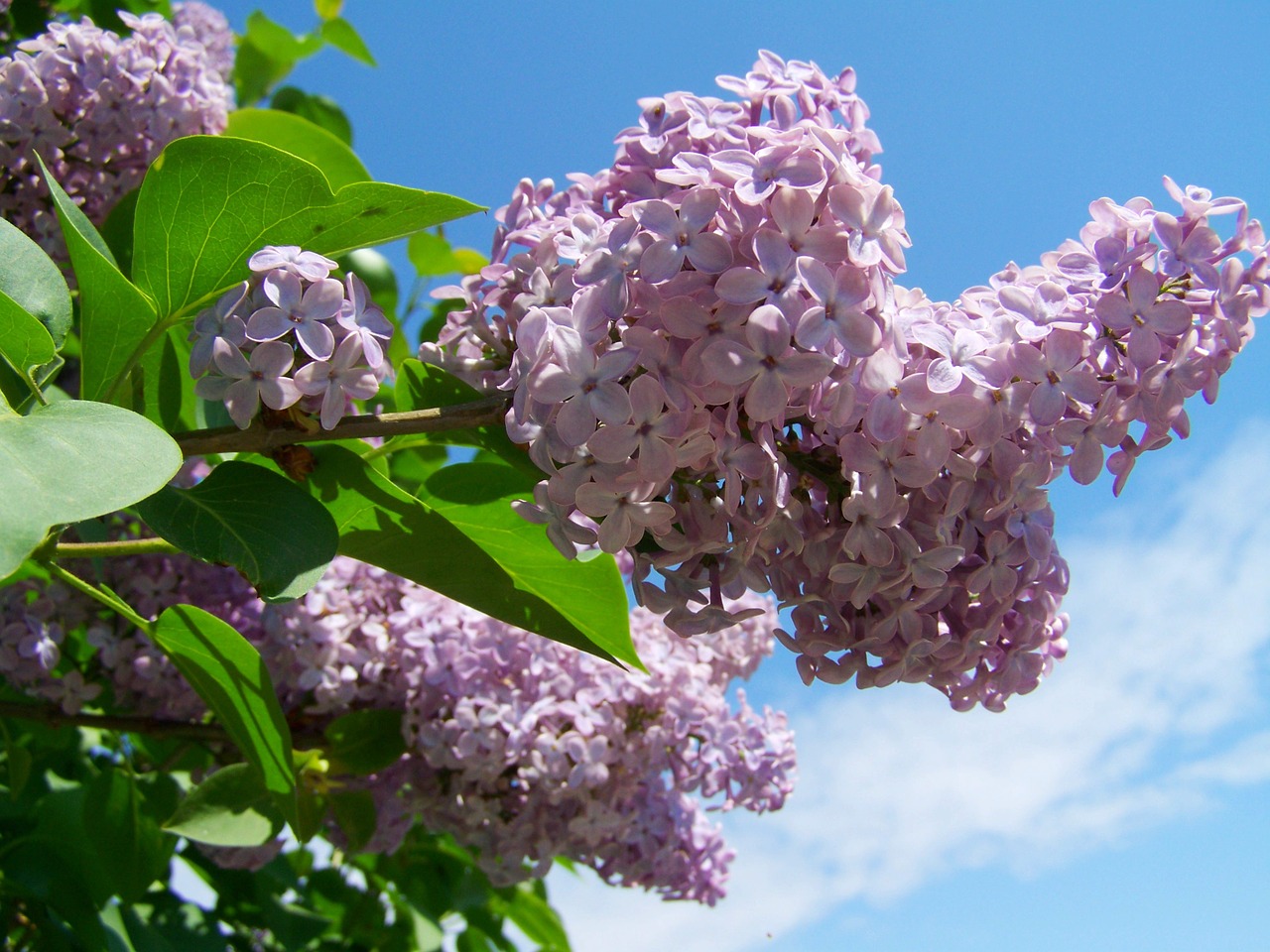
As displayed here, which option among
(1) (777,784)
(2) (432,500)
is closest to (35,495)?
(2) (432,500)

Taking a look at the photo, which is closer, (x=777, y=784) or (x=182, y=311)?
(x=182, y=311)

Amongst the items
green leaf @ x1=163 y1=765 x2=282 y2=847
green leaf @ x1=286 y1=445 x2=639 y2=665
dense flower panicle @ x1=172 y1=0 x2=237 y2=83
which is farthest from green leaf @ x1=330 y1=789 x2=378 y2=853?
dense flower panicle @ x1=172 y1=0 x2=237 y2=83

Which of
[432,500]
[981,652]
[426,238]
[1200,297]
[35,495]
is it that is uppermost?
[426,238]

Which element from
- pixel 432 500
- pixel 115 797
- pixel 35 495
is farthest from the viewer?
pixel 115 797

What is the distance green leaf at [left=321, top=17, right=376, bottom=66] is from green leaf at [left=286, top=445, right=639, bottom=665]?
2923 millimetres

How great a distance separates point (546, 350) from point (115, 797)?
181 centimetres

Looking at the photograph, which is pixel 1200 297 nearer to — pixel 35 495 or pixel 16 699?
pixel 35 495

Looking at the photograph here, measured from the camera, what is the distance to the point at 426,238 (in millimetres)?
3205

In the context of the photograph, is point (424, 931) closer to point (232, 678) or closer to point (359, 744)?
point (359, 744)

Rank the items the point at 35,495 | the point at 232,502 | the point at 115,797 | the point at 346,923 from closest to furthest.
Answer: the point at 35,495 → the point at 232,502 → the point at 115,797 → the point at 346,923

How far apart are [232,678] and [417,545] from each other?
0.43 metres

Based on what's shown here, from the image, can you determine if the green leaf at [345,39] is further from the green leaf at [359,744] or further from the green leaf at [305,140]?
the green leaf at [359,744]

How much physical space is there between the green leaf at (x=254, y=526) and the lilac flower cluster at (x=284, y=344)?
10cm

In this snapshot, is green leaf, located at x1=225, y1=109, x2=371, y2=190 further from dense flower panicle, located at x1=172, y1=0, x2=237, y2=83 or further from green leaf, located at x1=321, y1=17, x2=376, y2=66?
green leaf, located at x1=321, y1=17, x2=376, y2=66
